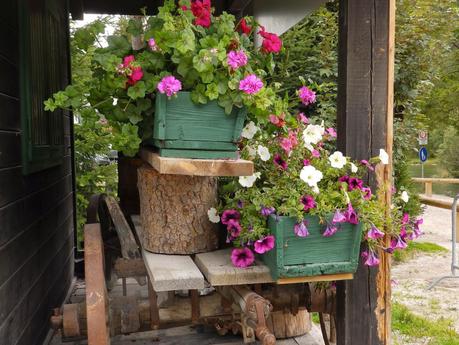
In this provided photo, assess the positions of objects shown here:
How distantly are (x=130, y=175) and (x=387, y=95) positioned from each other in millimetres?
1520

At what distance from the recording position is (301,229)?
1621 mm

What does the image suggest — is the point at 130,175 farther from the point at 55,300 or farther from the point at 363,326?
the point at 363,326

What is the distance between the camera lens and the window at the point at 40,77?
7.37 feet

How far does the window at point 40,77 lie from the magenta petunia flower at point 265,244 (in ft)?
3.77

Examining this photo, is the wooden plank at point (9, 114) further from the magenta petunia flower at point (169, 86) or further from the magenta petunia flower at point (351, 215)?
the magenta petunia flower at point (351, 215)

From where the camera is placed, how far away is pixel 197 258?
5.95ft

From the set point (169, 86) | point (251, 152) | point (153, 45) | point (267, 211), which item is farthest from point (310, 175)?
point (153, 45)

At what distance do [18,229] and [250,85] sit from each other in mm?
1251

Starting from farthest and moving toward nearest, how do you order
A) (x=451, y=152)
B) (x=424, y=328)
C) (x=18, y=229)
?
(x=451, y=152), (x=424, y=328), (x=18, y=229)

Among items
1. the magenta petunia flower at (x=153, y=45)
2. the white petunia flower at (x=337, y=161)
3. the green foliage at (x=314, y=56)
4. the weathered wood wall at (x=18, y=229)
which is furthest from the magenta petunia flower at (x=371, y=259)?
the green foliage at (x=314, y=56)

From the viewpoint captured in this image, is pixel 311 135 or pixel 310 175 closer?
pixel 310 175

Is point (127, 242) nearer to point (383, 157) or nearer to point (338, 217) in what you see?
point (338, 217)

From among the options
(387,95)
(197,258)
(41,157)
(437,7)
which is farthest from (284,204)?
(437,7)

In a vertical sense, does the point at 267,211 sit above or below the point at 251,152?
below
